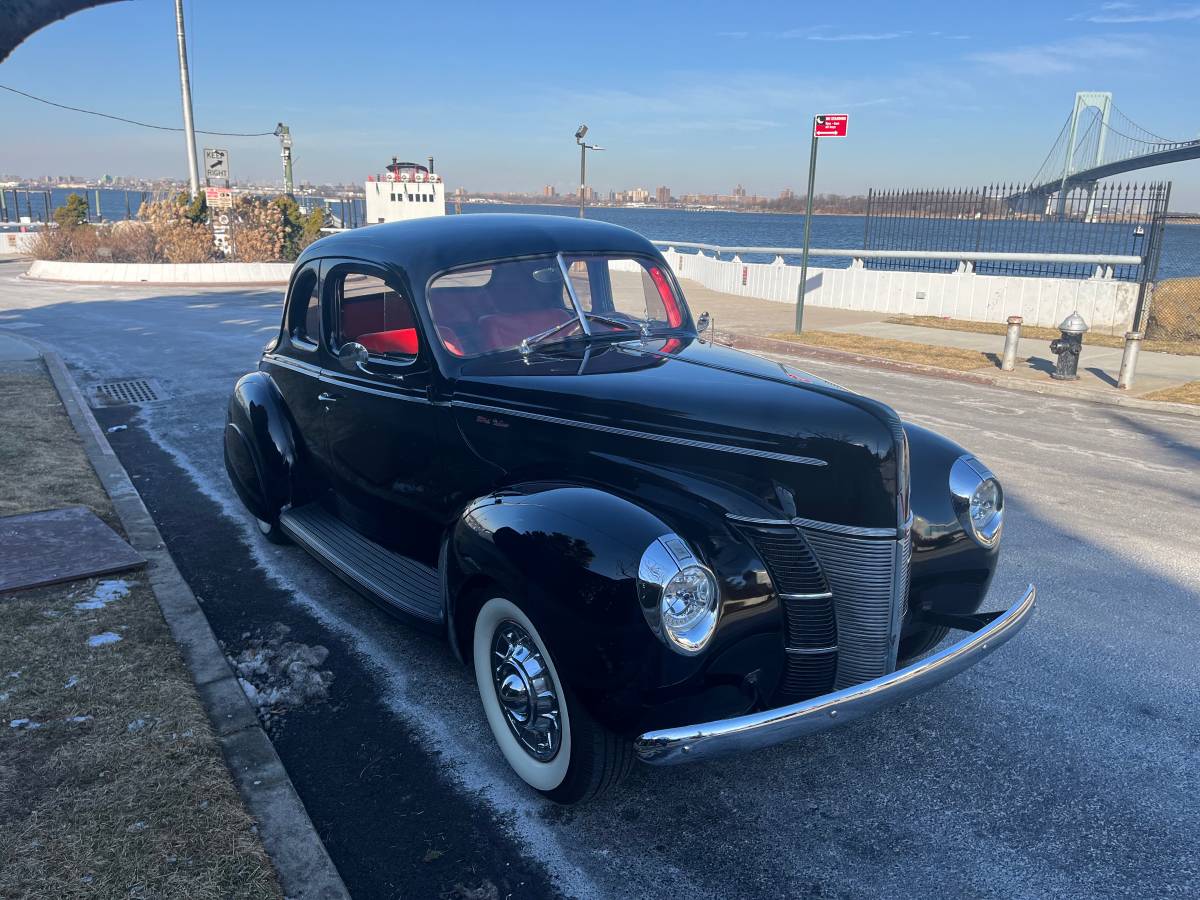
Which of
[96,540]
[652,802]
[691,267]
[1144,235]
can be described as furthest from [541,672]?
[691,267]

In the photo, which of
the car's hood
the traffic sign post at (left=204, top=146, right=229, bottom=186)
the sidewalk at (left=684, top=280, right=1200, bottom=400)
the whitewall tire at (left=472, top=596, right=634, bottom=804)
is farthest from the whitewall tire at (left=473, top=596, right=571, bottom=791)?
the traffic sign post at (left=204, top=146, right=229, bottom=186)

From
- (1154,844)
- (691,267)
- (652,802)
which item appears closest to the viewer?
(1154,844)

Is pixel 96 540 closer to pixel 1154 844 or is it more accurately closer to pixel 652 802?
pixel 652 802

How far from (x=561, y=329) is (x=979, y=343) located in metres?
11.7

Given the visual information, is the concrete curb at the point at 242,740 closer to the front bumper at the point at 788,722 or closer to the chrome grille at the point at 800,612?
the front bumper at the point at 788,722

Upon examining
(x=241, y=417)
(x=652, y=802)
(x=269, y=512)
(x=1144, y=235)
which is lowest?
(x=652, y=802)

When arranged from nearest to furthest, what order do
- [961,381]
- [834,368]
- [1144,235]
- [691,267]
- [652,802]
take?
[652,802] < [961,381] < [834,368] < [1144,235] < [691,267]

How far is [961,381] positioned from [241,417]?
30.4 feet

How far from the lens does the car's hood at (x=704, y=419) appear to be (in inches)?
113

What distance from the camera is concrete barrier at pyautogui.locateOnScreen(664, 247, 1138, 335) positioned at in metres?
15.2

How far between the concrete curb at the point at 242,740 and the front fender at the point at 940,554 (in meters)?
2.25

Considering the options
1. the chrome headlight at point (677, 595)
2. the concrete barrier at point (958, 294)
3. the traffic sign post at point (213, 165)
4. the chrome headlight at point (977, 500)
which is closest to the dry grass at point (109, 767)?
the chrome headlight at point (677, 595)

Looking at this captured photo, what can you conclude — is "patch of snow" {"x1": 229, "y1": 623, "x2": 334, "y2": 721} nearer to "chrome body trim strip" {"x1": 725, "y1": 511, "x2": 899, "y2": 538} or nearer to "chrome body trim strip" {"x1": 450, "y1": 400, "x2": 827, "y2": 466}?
"chrome body trim strip" {"x1": 450, "y1": 400, "x2": 827, "y2": 466}

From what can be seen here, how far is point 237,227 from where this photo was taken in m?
27.4
